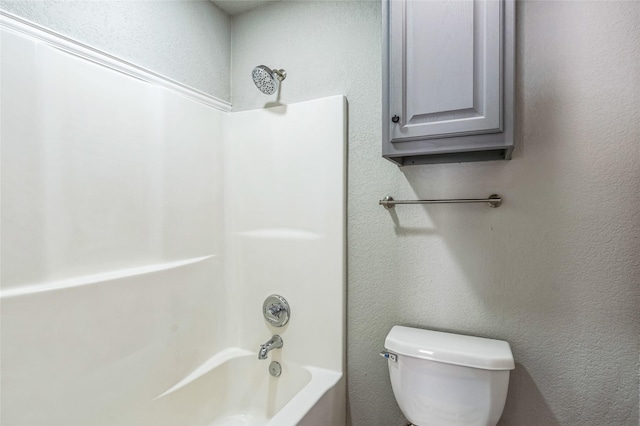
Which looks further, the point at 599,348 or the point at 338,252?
the point at 338,252

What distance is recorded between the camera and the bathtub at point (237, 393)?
1.48 meters

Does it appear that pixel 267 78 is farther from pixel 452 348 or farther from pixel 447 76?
pixel 452 348

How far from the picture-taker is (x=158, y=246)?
1.53 meters

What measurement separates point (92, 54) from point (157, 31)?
0.37 metres

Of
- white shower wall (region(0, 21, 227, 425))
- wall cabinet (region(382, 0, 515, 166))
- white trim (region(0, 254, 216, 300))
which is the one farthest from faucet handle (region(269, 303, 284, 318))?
wall cabinet (region(382, 0, 515, 166))

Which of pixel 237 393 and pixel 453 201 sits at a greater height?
pixel 453 201

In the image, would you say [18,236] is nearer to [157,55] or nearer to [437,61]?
[157,55]

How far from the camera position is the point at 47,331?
1131 mm

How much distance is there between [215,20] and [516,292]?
207 centimetres

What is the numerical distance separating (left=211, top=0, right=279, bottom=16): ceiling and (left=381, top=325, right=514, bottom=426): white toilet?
1905 millimetres

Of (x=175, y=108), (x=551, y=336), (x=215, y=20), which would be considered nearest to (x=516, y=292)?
(x=551, y=336)

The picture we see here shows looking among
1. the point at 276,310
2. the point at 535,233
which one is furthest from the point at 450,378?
the point at 276,310

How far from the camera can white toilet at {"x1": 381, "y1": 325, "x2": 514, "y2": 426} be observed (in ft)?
4.00

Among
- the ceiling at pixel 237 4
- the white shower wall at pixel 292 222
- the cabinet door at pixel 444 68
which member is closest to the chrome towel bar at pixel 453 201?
the white shower wall at pixel 292 222
